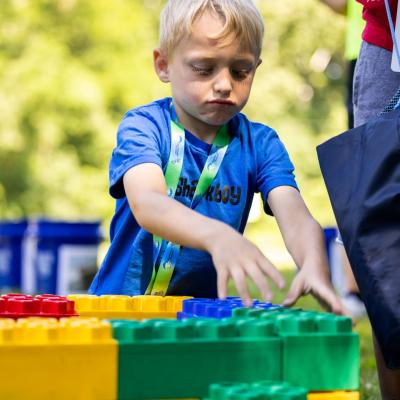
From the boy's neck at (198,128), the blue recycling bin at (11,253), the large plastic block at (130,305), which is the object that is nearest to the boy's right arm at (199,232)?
the large plastic block at (130,305)

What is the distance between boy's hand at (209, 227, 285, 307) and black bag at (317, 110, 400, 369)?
305mm

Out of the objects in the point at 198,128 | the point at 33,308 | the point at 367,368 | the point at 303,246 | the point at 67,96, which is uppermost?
the point at 67,96

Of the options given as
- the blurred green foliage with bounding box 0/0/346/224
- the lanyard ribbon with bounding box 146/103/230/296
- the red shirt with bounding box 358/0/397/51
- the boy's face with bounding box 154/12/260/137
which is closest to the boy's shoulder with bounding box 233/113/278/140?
the lanyard ribbon with bounding box 146/103/230/296

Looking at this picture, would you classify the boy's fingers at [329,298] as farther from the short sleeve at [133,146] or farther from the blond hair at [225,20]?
the blond hair at [225,20]

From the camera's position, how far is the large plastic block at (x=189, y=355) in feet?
5.39

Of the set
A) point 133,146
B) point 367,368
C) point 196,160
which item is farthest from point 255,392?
point 367,368

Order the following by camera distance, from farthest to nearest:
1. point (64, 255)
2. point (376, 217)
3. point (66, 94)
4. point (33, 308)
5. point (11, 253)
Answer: point (66, 94)
point (11, 253)
point (64, 255)
point (33, 308)
point (376, 217)

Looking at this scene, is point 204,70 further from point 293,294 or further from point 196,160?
point 293,294

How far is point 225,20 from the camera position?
2785 millimetres

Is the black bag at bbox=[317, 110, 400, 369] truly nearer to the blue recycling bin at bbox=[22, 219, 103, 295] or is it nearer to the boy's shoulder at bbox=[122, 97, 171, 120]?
the boy's shoulder at bbox=[122, 97, 171, 120]

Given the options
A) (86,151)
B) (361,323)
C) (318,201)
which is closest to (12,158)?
(86,151)

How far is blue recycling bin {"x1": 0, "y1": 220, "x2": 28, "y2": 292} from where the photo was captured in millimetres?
9117

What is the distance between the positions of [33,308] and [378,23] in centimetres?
134

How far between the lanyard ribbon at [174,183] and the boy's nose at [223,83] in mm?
289
